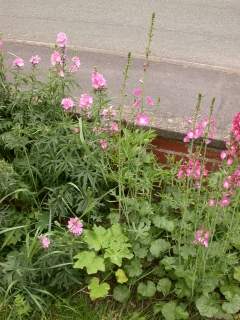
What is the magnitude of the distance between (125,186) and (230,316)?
3.17 feet

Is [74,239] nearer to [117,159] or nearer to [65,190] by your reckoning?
[65,190]

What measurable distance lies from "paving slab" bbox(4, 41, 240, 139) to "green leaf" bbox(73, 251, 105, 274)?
1.02 meters

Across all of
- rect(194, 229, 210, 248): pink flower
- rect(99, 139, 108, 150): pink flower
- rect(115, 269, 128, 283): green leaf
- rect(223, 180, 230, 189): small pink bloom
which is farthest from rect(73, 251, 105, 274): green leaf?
rect(223, 180, 230, 189): small pink bloom

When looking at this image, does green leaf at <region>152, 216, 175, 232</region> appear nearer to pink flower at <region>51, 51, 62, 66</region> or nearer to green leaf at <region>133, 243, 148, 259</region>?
green leaf at <region>133, 243, 148, 259</region>

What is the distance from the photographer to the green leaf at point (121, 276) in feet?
10.1

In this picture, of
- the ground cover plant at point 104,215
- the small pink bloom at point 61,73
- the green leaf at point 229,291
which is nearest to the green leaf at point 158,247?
the ground cover plant at point 104,215

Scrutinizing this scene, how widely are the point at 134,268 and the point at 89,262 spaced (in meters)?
0.26

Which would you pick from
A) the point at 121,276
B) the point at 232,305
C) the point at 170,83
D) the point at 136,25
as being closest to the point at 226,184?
the point at 232,305

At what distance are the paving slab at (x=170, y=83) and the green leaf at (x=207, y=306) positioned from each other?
1047 millimetres

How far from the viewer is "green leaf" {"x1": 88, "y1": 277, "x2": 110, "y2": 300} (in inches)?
119

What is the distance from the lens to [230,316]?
Result: 3004mm

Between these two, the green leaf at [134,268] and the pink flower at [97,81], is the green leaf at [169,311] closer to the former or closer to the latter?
the green leaf at [134,268]

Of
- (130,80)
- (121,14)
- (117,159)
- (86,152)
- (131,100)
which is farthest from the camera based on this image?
(121,14)

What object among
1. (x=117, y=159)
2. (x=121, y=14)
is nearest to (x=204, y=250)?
(x=117, y=159)
